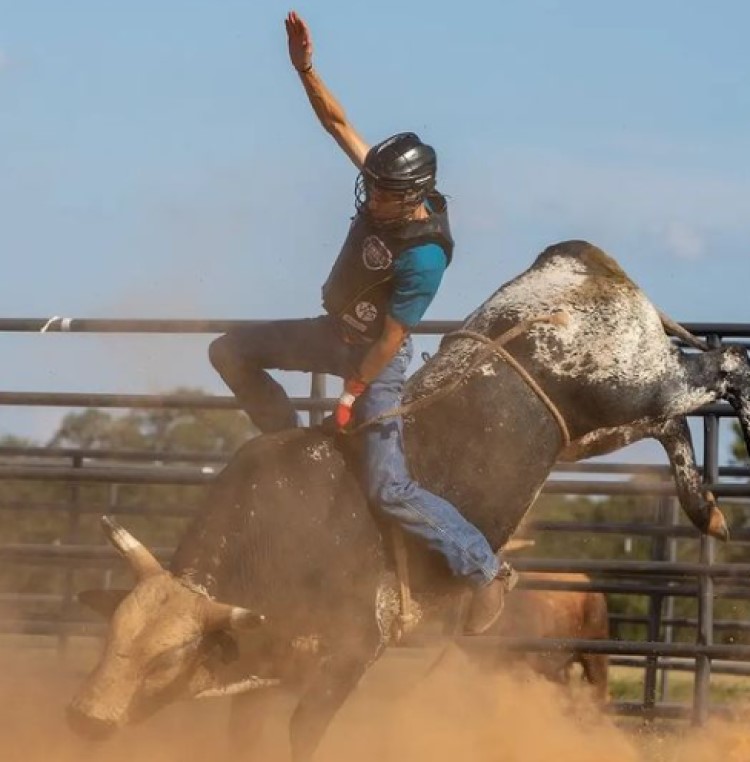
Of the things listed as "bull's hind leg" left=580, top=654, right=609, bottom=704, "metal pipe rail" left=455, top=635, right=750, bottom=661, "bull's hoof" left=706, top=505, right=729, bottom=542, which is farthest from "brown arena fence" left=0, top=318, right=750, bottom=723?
"bull's hind leg" left=580, top=654, right=609, bottom=704

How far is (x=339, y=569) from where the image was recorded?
5340 millimetres

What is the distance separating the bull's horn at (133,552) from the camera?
500 cm

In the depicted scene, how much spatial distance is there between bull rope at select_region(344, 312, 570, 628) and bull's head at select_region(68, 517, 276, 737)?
0.70 metres

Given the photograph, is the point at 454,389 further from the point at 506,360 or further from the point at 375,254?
the point at 375,254

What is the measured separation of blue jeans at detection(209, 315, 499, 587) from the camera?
5373 mm

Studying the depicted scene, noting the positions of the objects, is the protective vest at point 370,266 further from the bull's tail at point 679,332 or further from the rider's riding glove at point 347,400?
the bull's tail at point 679,332

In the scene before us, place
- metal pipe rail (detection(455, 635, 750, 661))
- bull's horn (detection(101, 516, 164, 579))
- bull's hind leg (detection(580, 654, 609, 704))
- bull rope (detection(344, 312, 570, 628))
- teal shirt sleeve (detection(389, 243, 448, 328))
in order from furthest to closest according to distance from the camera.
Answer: bull's hind leg (detection(580, 654, 609, 704)), metal pipe rail (detection(455, 635, 750, 661)), bull rope (detection(344, 312, 570, 628)), teal shirt sleeve (detection(389, 243, 448, 328)), bull's horn (detection(101, 516, 164, 579))

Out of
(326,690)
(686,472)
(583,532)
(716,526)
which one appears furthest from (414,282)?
(583,532)

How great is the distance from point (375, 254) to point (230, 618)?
1.31 metres

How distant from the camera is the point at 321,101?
5.82 meters

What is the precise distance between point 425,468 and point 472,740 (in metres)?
1.61

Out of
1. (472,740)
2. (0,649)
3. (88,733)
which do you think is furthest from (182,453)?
(88,733)

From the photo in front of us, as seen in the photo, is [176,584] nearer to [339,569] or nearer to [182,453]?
[339,569]

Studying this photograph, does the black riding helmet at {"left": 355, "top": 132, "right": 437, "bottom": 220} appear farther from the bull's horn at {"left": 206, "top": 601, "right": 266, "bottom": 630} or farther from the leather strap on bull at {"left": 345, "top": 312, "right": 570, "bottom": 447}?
the bull's horn at {"left": 206, "top": 601, "right": 266, "bottom": 630}
